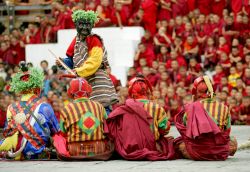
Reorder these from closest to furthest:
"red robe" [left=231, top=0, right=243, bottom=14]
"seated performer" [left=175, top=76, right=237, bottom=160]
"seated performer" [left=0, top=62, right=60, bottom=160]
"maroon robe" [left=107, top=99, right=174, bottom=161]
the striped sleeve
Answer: "seated performer" [left=175, top=76, right=237, bottom=160]
"maroon robe" [left=107, top=99, right=174, bottom=161]
"seated performer" [left=0, top=62, right=60, bottom=160]
the striped sleeve
"red robe" [left=231, top=0, right=243, bottom=14]

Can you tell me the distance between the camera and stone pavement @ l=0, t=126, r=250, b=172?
1067cm

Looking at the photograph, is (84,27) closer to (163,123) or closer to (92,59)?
(92,59)

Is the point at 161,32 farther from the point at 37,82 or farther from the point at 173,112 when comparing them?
the point at 37,82

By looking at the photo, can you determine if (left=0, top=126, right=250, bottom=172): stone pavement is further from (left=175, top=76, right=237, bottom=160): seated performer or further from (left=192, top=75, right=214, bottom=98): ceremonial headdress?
(left=192, top=75, right=214, bottom=98): ceremonial headdress

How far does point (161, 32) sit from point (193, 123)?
1187 cm

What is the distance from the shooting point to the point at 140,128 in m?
11.9

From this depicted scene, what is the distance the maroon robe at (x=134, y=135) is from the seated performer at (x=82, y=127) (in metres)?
0.17

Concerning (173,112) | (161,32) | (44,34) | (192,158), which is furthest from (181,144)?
(44,34)

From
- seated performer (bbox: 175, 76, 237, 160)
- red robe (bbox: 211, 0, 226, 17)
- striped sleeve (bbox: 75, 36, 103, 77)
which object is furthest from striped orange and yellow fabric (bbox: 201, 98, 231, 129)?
red robe (bbox: 211, 0, 226, 17)

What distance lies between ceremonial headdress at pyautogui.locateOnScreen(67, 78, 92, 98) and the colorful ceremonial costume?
0.88 m

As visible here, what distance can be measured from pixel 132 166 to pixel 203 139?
1.15 m

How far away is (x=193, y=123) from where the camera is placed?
38.4 feet

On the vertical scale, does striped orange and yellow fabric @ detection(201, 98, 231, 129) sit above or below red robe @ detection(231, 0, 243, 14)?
below

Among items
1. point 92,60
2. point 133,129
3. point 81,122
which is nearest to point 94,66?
point 92,60
